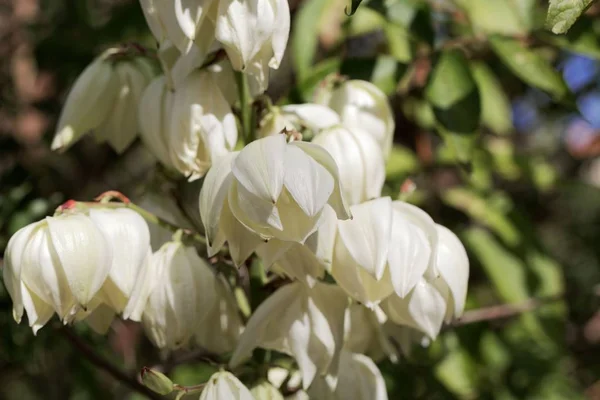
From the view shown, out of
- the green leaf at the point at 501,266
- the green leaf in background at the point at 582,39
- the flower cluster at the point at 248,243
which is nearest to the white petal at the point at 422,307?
the flower cluster at the point at 248,243

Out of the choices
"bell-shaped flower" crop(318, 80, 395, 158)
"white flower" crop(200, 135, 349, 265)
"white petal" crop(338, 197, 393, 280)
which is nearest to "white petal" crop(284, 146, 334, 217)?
"white flower" crop(200, 135, 349, 265)

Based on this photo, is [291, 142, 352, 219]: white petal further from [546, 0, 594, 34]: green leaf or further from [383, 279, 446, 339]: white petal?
[546, 0, 594, 34]: green leaf

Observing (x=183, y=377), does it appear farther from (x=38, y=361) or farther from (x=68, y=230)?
(x=68, y=230)

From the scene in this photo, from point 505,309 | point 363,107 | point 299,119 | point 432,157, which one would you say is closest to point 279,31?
point 299,119

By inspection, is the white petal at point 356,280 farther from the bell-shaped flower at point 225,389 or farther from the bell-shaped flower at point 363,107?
the bell-shaped flower at point 363,107

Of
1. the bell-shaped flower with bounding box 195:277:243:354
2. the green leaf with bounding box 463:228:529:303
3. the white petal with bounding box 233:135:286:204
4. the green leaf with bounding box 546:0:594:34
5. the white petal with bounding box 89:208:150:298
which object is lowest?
the green leaf with bounding box 463:228:529:303

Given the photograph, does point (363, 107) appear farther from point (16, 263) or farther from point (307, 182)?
point (16, 263)

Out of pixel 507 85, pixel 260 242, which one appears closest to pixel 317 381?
pixel 260 242
